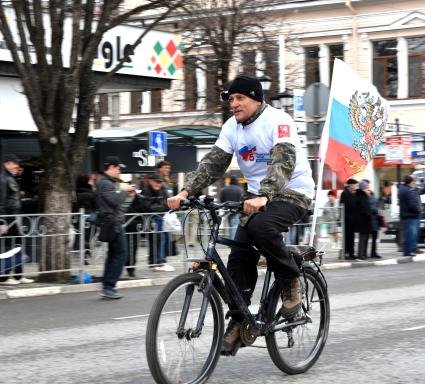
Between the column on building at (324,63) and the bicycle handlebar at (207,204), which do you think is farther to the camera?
the column on building at (324,63)

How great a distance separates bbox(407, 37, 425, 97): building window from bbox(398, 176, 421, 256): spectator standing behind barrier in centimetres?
1903

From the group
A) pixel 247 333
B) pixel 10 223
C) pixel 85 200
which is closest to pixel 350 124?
pixel 85 200

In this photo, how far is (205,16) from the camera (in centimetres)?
2573

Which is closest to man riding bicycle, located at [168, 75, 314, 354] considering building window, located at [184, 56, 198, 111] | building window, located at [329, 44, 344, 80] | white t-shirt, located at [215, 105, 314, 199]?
white t-shirt, located at [215, 105, 314, 199]

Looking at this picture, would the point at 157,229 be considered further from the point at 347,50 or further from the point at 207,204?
the point at 347,50

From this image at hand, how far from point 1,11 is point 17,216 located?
9.33ft

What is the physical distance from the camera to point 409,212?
1894cm

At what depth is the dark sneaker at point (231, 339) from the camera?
5.41 meters

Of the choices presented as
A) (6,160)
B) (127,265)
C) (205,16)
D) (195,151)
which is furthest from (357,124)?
(205,16)

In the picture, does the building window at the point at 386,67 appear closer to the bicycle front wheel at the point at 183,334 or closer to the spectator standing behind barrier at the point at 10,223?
the spectator standing behind barrier at the point at 10,223

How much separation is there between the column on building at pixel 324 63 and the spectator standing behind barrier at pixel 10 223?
27.5 m

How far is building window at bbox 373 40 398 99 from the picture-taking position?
37.6 metres

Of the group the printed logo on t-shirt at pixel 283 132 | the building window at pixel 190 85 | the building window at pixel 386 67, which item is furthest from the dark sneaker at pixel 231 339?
the building window at pixel 386 67

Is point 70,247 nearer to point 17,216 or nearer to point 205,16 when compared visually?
point 17,216
